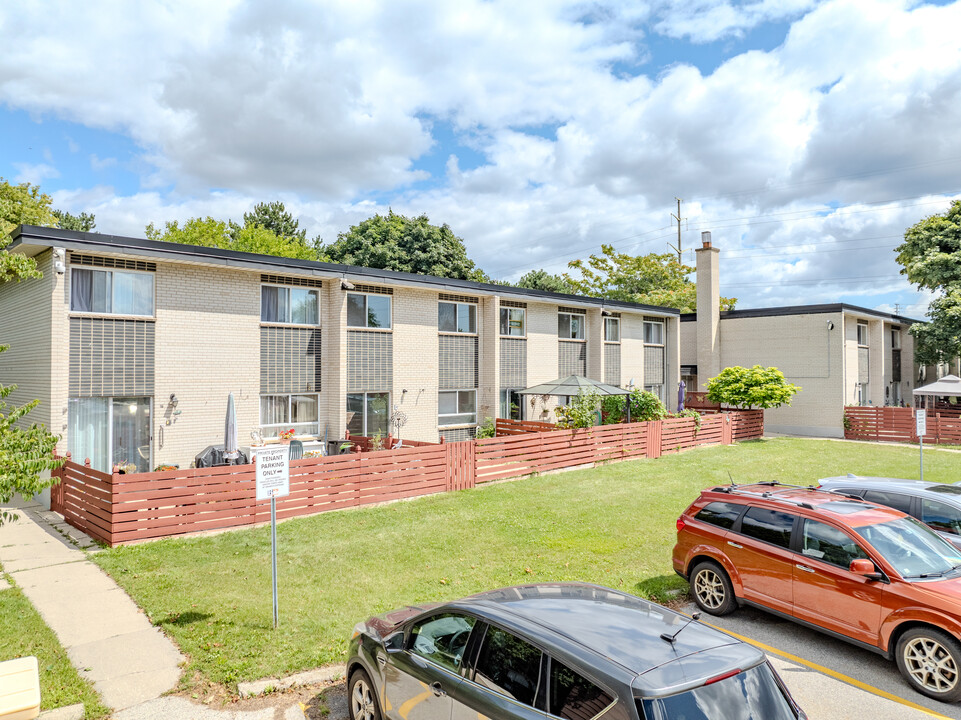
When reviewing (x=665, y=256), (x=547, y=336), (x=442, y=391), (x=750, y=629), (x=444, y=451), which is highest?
(x=665, y=256)

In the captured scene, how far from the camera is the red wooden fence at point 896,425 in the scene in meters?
27.1

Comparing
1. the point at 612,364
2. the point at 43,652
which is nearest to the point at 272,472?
the point at 43,652

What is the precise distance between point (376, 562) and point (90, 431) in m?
9.25

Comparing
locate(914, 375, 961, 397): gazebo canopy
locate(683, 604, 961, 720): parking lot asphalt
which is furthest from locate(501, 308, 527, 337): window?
locate(914, 375, 961, 397): gazebo canopy

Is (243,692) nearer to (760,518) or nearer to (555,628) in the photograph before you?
(555,628)

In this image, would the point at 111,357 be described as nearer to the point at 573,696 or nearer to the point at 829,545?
the point at 573,696

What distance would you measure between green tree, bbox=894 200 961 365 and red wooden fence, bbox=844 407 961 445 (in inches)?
184

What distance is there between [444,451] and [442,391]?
698 cm

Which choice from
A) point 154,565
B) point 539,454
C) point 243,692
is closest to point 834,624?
point 243,692

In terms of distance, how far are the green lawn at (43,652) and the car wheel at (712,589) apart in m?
7.03

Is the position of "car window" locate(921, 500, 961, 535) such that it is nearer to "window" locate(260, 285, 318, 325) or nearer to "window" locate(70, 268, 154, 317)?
"window" locate(260, 285, 318, 325)

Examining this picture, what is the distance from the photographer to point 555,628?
4078 millimetres

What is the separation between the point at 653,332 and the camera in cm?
3150

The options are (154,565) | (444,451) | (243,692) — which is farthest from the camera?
(444,451)
